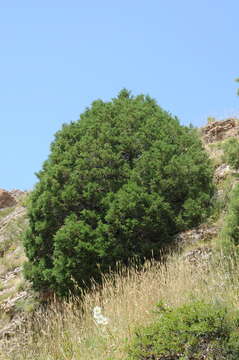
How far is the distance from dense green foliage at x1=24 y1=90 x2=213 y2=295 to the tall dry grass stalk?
62 cm

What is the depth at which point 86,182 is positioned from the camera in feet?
34.6

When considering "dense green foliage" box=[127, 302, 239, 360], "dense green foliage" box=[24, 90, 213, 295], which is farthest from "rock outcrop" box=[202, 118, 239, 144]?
"dense green foliage" box=[127, 302, 239, 360]

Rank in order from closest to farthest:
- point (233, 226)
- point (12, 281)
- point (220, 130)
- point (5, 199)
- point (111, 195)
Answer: point (233, 226), point (111, 195), point (12, 281), point (220, 130), point (5, 199)

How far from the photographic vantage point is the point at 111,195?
33.3ft

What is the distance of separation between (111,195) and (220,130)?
8470 millimetres

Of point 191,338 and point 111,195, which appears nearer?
point 191,338

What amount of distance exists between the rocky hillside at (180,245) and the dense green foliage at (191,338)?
328 cm

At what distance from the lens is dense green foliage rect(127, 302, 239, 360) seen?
213 inches

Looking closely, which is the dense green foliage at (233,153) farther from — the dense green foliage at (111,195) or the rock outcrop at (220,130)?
the rock outcrop at (220,130)

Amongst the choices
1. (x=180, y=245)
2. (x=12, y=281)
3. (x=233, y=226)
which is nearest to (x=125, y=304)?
(x=233, y=226)

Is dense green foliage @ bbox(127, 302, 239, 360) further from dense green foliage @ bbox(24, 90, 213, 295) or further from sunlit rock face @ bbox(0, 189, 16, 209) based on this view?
sunlit rock face @ bbox(0, 189, 16, 209)

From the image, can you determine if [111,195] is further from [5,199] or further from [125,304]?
[5,199]

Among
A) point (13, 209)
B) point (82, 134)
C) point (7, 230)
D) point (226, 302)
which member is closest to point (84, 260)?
point (82, 134)

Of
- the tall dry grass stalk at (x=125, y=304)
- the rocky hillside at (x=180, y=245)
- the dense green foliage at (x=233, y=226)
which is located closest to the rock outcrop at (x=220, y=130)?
the rocky hillside at (x=180, y=245)
